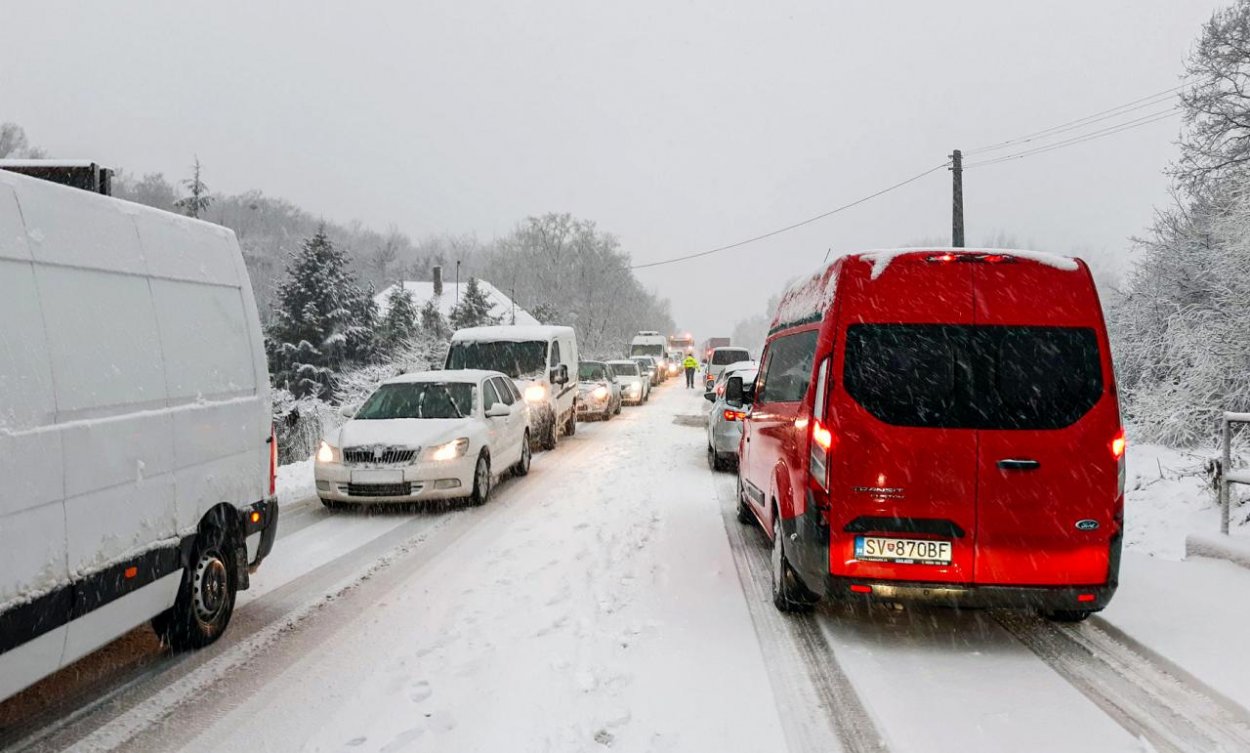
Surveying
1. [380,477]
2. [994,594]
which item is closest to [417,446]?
[380,477]

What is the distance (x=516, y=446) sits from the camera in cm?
1145

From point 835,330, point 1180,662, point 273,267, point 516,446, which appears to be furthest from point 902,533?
point 273,267

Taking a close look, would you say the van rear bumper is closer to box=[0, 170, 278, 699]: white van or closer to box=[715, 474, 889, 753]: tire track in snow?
box=[715, 474, 889, 753]: tire track in snow

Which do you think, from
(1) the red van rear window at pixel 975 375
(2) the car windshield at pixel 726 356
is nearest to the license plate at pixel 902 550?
(1) the red van rear window at pixel 975 375

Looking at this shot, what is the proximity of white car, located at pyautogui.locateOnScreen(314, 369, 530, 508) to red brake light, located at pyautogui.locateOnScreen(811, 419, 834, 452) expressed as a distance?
205 inches

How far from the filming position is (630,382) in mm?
28328

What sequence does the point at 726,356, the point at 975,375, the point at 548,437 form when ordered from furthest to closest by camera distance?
the point at 726,356, the point at 548,437, the point at 975,375

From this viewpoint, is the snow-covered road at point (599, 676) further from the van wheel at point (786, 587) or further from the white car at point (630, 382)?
the white car at point (630, 382)

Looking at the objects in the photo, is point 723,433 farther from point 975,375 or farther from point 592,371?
point 592,371

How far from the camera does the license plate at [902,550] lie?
4410mm

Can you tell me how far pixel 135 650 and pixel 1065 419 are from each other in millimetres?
5481

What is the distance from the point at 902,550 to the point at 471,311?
46.8 m

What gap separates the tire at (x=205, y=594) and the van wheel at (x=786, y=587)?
11.5 feet

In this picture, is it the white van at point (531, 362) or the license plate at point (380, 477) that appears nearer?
the license plate at point (380, 477)
